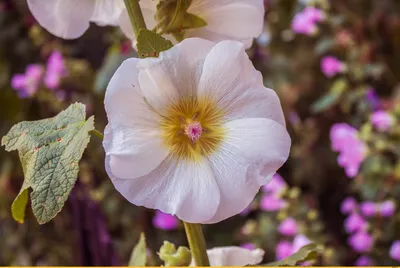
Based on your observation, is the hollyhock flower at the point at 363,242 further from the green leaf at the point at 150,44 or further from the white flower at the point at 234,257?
the green leaf at the point at 150,44

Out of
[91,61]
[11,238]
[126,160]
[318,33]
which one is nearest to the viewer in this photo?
[126,160]

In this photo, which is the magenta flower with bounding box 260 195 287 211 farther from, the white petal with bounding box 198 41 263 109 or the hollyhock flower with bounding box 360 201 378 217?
the white petal with bounding box 198 41 263 109

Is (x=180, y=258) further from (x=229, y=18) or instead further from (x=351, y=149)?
(x=351, y=149)

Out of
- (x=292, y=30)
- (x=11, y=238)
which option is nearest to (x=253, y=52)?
(x=292, y=30)

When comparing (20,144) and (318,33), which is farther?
(318,33)

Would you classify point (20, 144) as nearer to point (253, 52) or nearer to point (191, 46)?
point (191, 46)

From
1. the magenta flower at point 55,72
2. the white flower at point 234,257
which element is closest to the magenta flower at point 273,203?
the magenta flower at point 55,72
